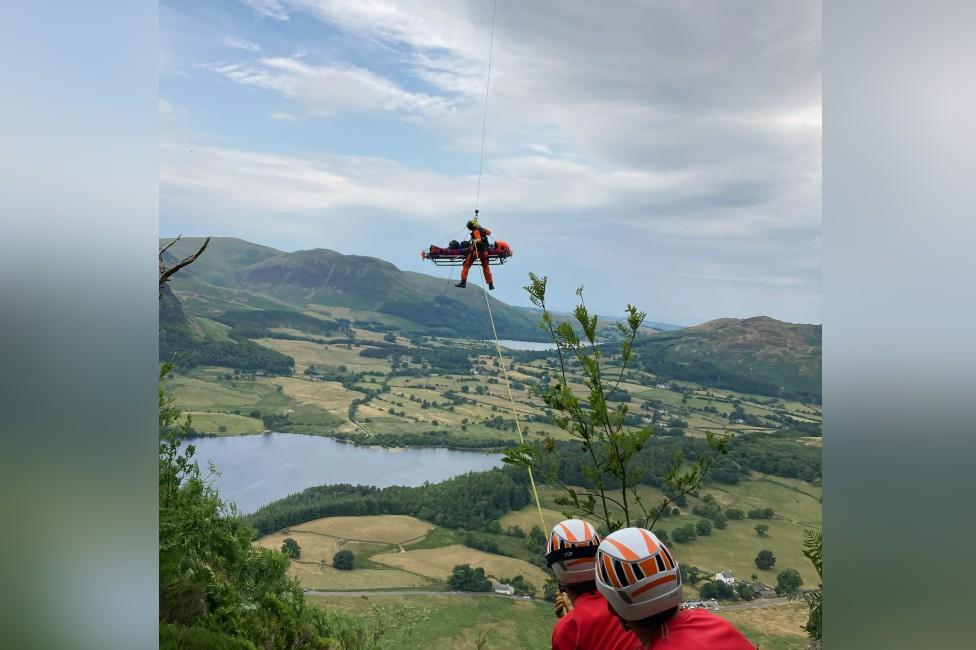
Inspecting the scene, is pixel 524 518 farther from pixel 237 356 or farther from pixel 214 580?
pixel 237 356

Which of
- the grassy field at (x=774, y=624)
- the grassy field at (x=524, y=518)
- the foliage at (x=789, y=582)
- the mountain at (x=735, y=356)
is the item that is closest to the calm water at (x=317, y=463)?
the grassy field at (x=524, y=518)

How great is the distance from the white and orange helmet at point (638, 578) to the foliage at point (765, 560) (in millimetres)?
16394

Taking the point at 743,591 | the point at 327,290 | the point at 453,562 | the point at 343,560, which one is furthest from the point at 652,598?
the point at 327,290

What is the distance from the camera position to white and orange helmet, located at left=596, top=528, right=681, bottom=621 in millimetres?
1875

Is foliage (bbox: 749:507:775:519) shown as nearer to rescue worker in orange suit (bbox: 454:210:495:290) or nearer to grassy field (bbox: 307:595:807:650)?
grassy field (bbox: 307:595:807:650)

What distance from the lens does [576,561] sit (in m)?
2.55

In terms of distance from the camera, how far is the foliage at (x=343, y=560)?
857 inches

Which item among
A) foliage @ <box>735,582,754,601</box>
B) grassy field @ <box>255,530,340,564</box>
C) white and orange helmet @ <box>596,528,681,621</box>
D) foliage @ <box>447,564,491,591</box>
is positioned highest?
white and orange helmet @ <box>596,528,681,621</box>

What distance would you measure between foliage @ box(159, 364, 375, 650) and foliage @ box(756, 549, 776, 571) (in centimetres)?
1293

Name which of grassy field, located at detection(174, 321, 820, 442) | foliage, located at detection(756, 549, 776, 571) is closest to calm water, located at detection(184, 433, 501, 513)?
grassy field, located at detection(174, 321, 820, 442)

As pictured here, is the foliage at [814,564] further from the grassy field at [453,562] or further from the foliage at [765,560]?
the grassy field at [453,562]
